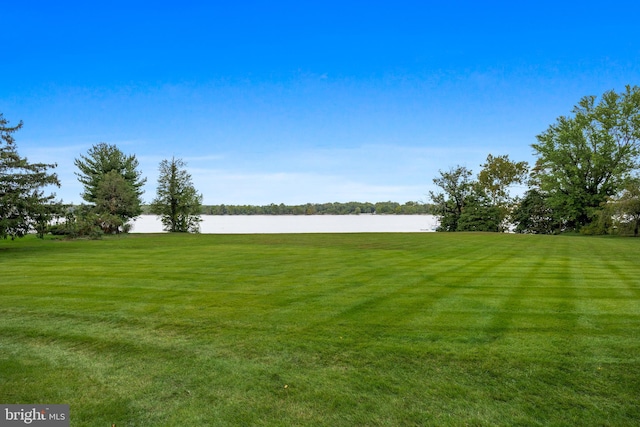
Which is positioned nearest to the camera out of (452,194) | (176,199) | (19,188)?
(19,188)

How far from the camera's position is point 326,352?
5.93 m

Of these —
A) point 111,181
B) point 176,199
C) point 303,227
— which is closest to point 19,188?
point 111,181

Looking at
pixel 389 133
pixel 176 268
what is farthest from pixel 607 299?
pixel 389 133

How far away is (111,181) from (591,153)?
62.2 metres

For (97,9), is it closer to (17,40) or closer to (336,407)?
(17,40)

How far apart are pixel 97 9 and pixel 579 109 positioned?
58.7 metres

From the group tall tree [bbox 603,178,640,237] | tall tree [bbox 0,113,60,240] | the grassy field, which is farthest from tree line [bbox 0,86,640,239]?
the grassy field

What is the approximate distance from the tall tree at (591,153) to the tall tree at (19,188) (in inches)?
2218

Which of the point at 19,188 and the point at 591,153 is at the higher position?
the point at 591,153

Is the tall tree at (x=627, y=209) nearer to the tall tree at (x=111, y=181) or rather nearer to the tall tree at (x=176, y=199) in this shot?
the tall tree at (x=176, y=199)

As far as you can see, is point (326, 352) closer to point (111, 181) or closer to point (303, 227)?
point (111, 181)

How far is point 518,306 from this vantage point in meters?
8.75

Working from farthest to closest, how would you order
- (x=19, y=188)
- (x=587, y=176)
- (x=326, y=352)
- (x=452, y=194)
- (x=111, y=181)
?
(x=452, y=194) → (x=587, y=176) → (x=111, y=181) → (x=19, y=188) → (x=326, y=352)

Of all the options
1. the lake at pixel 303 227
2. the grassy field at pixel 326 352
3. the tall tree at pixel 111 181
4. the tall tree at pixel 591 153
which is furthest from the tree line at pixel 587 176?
the tall tree at pixel 111 181
